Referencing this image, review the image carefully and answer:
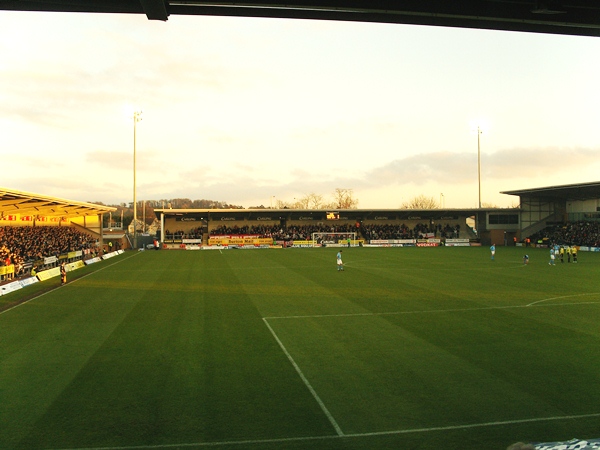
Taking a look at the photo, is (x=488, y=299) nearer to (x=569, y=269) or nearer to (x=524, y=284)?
(x=524, y=284)

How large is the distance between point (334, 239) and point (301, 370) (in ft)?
208

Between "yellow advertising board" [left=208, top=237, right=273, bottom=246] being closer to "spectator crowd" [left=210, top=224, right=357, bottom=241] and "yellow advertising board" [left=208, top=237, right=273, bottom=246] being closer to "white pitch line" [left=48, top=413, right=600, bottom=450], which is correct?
"spectator crowd" [left=210, top=224, right=357, bottom=241]

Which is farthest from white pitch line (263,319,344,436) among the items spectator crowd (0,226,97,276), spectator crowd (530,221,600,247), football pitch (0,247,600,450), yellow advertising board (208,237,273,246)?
yellow advertising board (208,237,273,246)

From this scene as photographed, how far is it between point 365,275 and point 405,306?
11516 millimetres

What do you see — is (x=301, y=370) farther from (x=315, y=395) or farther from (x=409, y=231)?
(x=409, y=231)

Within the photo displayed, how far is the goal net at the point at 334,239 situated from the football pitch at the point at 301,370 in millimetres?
47697

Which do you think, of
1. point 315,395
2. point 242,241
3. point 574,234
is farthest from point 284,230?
point 315,395

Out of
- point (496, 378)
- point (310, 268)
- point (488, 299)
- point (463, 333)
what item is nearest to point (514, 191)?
point (310, 268)

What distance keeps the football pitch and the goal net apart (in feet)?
156

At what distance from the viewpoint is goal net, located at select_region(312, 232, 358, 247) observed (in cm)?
7069

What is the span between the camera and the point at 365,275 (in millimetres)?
30828

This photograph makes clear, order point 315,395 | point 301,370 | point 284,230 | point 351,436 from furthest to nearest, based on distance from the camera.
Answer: point 284,230 → point 301,370 → point 315,395 → point 351,436

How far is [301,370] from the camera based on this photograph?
36.2 feet

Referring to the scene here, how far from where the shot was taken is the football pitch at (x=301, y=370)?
773 centimetres
